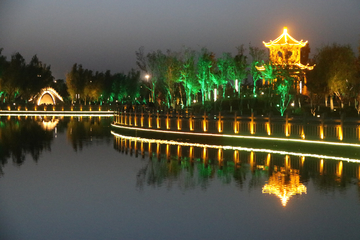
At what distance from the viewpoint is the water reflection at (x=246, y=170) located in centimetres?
1383

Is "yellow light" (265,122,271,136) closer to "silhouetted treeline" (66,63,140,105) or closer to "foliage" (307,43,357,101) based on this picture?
"foliage" (307,43,357,101)

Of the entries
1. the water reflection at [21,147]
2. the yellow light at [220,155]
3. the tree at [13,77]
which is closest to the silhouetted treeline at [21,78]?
the tree at [13,77]

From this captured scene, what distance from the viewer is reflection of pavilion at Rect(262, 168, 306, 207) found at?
494 inches

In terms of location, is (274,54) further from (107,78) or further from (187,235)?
(107,78)

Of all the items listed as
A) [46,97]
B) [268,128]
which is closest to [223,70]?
[268,128]

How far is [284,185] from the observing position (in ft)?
45.3

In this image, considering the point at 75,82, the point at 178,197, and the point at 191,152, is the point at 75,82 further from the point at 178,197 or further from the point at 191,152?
the point at 178,197

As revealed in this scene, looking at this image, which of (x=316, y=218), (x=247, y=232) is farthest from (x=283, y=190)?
(x=247, y=232)

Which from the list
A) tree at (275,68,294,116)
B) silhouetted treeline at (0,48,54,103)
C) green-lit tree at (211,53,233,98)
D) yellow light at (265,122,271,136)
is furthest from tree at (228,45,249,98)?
silhouetted treeline at (0,48,54,103)

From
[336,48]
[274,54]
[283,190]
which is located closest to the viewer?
[283,190]

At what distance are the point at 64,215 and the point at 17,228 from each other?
1.14 m

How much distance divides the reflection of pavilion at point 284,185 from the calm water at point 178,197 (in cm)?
3

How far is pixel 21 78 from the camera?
96.9 m

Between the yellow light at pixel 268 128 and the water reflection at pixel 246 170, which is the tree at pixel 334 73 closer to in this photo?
the yellow light at pixel 268 128
